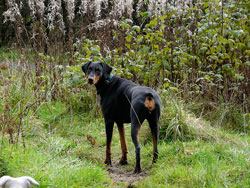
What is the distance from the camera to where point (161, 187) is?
336 centimetres

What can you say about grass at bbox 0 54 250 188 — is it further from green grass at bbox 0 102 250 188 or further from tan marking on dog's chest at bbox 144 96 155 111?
tan marking on dog's chest at bbox 144 96 155 111

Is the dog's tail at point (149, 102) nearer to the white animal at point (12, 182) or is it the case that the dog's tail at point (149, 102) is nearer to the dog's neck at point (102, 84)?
the dog's neck at point (102, 84)

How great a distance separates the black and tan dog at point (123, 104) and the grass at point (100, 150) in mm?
347

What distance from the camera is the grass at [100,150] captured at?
3.23m

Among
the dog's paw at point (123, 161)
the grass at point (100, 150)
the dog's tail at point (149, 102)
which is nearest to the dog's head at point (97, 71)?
the grass at point (100, 150)

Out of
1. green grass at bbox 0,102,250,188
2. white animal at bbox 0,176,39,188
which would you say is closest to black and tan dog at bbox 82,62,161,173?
green grass at bbox 0,102,250,188

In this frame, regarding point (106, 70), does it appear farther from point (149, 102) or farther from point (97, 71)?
point (149, 102)

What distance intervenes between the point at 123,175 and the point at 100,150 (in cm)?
110

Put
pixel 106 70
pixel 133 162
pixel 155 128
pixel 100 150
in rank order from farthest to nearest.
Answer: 1. pixel 100 150
2. pixel 106 70
3. pixel 133 162
4. pixel 155 128

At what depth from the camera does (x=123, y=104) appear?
4539 mm

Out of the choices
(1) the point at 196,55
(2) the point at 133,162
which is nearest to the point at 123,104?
(2) the point at 133,162

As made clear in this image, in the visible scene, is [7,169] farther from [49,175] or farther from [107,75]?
[107,75]

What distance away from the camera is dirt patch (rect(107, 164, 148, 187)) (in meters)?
3.91

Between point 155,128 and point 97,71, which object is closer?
point 155,128
